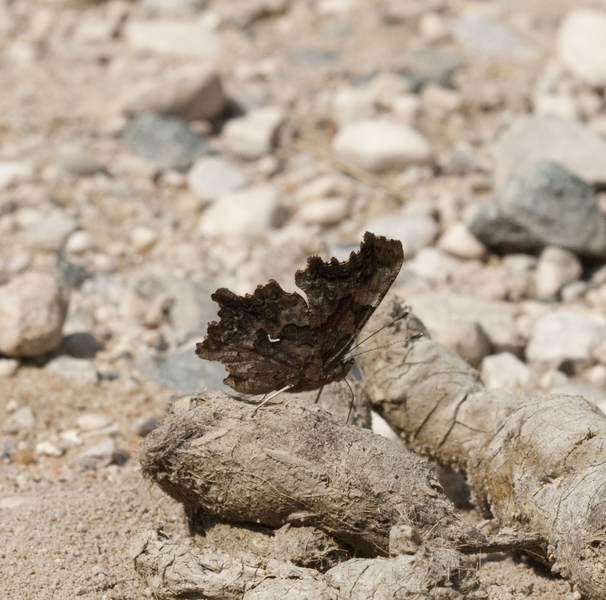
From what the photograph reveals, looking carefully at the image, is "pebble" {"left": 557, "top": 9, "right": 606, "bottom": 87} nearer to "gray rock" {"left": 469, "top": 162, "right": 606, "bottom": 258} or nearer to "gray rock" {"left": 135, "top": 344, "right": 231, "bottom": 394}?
"gray rock" {"left": 469, "top": 162, "right": 606, "bottom": 258}

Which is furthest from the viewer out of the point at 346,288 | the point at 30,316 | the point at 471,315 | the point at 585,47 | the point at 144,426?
the point at 585,47

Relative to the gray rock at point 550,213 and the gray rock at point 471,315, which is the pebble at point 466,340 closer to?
the gray rock at point 471,315

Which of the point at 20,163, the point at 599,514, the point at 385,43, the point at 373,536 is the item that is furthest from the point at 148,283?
the point at 385,43

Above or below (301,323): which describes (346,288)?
above

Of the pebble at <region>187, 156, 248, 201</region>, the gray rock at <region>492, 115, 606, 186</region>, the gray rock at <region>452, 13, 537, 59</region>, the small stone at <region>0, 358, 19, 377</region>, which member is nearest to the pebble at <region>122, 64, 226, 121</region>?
the pebble at <region>187, 156, 248, 201</region>

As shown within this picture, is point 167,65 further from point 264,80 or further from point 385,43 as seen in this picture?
point 385,43

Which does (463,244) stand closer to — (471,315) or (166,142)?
(471,315)

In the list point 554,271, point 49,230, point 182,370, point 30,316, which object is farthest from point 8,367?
point 554,271

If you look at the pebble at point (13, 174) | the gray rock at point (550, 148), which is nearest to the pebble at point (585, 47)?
the gray rock at point (550, 148)
